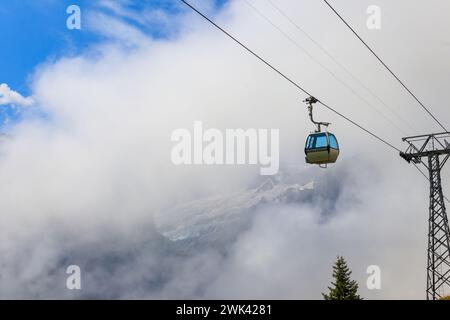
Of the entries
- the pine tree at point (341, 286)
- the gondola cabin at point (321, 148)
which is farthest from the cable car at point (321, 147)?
the pine tree at point (341, 286)

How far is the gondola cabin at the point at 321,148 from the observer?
23.0m

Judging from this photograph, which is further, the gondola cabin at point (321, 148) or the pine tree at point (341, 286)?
the pine tree at point (341, 286)

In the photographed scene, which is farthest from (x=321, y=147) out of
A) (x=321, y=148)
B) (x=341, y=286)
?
(x=341, y=286)

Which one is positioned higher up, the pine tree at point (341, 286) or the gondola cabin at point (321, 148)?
the gondola cabin at point (321, 148)

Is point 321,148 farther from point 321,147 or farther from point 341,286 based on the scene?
point 341,286

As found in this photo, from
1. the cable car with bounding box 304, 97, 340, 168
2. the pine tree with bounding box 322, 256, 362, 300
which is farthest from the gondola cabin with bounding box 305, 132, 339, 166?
the pine tree with bounding box 322, 256, 362, 300

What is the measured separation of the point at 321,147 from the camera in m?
23.1

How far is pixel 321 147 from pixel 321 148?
49 millimetres

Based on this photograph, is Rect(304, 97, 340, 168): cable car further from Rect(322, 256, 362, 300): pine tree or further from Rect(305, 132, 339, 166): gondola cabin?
Rect(322, 256, 362, 300): pine tree

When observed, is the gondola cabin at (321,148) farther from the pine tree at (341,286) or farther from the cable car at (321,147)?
the pine tree at (341,286)
